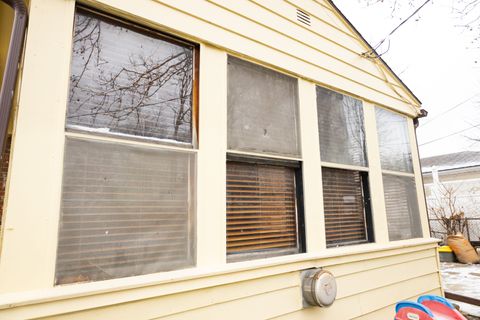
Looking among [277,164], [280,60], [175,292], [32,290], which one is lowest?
[175,292]

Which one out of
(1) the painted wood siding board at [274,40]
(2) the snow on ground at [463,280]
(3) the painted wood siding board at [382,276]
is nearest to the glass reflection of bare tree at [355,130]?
(1) the painted wood siding board at [274,40]

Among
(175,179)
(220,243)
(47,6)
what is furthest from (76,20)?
(220,243)

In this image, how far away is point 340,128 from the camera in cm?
288

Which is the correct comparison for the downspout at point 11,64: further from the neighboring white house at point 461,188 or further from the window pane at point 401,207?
the neighboring white house at point 461,188

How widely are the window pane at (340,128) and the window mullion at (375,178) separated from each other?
9 cm

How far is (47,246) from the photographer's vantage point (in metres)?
1.32

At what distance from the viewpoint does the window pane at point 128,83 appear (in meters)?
1.59

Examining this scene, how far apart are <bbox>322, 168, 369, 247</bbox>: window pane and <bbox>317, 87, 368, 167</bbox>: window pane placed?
0.15 metres

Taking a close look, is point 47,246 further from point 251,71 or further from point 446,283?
point 446,283

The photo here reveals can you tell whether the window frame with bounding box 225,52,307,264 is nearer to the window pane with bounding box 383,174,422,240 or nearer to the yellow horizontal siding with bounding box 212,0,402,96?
the yellow horizontal siding with bounding box 212,0,402,96

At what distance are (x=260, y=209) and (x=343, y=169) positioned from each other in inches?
45.4

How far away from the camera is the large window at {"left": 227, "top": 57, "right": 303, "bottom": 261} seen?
81.2 inches

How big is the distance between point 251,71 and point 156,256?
1601mm

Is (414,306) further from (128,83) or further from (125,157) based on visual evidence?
(128,83)
